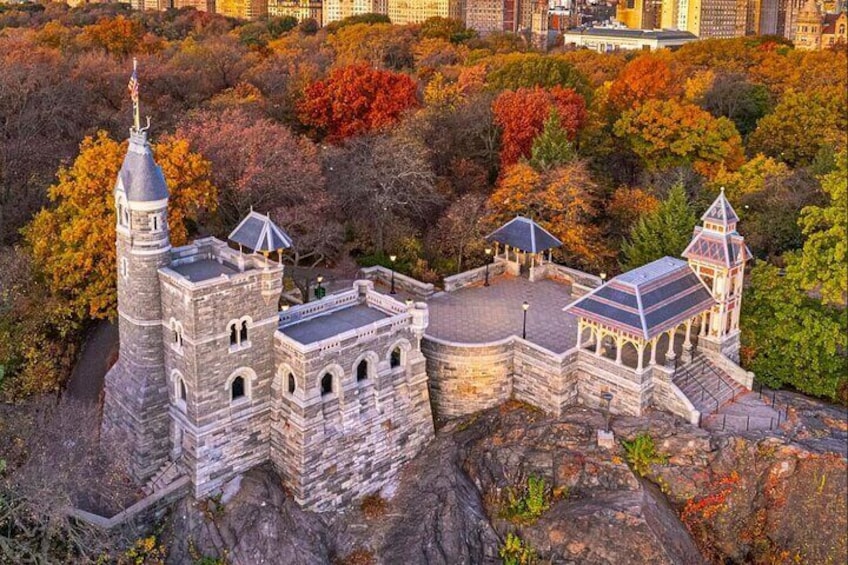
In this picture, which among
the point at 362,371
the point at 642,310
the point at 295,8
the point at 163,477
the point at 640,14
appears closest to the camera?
the point at 163,477

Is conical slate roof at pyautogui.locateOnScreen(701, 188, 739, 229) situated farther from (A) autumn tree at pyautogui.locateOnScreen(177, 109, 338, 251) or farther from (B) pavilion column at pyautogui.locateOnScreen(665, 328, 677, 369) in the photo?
(A) autumn tree at pyautogui.locateOnScreen(177, 109, 338, 251)

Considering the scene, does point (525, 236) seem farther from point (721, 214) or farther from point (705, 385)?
point (705, 385)

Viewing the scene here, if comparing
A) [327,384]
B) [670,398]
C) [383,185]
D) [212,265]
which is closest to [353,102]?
[383,185]

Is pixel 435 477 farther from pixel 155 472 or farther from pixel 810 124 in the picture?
pixel 810 124

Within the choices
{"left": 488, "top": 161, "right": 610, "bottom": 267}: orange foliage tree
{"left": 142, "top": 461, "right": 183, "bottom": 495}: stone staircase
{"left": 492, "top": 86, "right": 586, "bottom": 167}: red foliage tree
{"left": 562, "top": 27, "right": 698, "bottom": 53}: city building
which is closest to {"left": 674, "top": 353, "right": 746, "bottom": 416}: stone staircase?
{"left": 488, "top": 161, "right": 610, "bottom": 267}: orange foliage tree

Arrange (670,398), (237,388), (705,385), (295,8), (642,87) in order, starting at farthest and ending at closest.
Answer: (295,8), (642,87), (705,385), (670,398), (237,388)

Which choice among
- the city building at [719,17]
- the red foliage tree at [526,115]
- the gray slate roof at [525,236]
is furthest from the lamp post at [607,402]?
the city building at [719,17]
